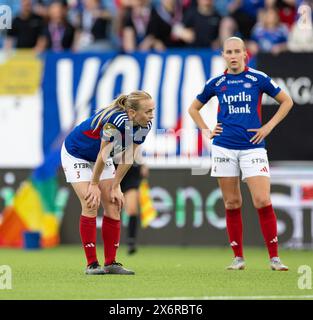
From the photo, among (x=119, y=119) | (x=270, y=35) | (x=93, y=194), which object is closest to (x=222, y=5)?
(x=270, y=35)

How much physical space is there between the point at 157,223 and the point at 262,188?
5645 millimetres

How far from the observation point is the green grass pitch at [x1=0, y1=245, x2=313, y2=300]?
845cm

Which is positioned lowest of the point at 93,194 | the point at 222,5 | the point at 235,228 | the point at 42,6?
the point at 235,228

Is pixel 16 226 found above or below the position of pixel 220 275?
above

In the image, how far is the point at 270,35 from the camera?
1683 cm

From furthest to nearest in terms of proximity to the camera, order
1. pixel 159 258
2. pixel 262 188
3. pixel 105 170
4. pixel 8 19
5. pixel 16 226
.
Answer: pixel 8 19, pixel 16 226, pixel 159 258, pixel 262 188, pixel 105 170

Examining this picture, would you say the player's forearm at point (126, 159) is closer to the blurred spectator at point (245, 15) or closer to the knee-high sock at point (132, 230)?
the knee-high sock at point (132, 230)

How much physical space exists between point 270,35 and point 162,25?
193cm

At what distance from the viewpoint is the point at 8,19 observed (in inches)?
695

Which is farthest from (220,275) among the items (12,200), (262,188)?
(12,200)

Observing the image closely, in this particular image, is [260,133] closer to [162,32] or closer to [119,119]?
[119,119]

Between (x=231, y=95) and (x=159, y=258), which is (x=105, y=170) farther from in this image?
(x=159, y=258)

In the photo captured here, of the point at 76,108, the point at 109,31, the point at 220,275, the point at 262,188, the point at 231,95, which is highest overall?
the point at 109,31

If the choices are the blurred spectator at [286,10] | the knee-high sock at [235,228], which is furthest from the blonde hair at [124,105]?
the blurred spectator at [286,10]
